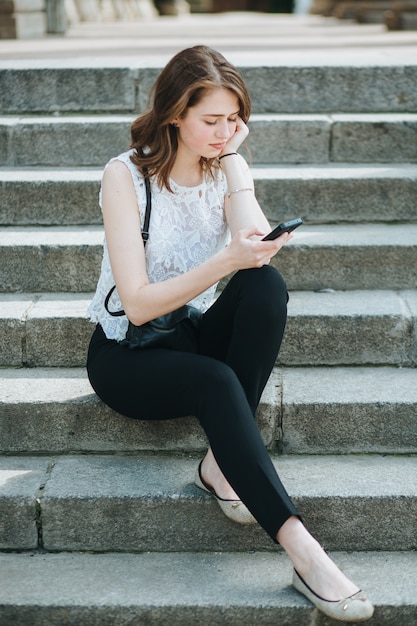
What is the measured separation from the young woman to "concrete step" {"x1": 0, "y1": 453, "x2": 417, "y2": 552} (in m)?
0.11

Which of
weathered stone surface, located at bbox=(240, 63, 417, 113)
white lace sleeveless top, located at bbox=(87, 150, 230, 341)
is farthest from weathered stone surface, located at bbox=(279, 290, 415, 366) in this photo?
weathered stone surface, located at bbox=(240, 63, 417, 113)

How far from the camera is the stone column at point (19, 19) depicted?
9.37 metres

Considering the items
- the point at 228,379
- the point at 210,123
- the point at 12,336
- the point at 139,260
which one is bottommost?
the point at 12,336

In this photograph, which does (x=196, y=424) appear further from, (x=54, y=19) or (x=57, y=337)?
(x=54, y=19)

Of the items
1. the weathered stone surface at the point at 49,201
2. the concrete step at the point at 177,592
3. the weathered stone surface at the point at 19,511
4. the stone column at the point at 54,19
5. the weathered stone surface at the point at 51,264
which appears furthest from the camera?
the stone column at the point at 54,19

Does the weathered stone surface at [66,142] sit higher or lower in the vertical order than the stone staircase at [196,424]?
higher

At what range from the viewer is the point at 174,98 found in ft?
9.51

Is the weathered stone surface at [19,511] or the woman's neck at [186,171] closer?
the weathered stone surface at [19,511]

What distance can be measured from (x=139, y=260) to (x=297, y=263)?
1.14m

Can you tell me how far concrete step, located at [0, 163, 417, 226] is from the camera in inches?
165

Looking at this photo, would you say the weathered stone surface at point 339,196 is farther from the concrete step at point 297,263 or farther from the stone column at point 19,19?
the stone column at point 19,19

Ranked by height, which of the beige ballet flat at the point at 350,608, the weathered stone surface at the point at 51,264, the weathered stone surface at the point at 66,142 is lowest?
the beige ballet flat at the point at 350,608

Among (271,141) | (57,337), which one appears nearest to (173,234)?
(57,337)

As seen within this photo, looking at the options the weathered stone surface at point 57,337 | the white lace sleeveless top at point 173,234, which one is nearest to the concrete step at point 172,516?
the white lace sleeveless top at point 173,234
